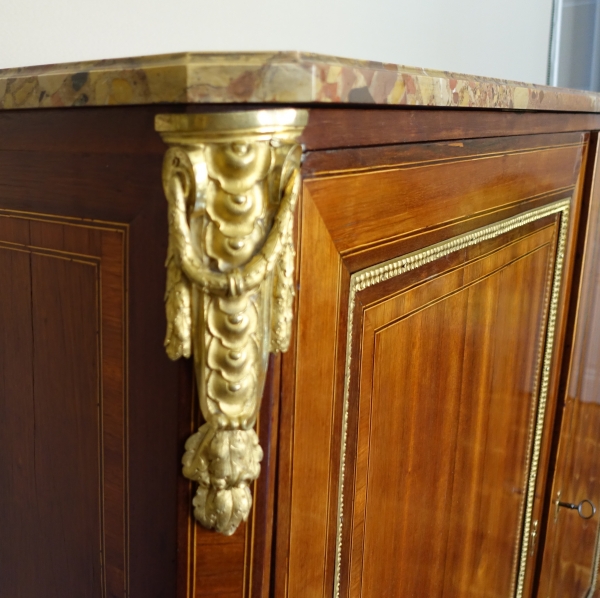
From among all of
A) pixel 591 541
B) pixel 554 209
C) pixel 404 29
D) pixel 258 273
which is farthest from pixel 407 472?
pixel 404 29

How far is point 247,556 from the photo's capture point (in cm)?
36

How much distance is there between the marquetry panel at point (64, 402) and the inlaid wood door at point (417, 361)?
0.10 m

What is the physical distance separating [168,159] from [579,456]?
2.88 ft

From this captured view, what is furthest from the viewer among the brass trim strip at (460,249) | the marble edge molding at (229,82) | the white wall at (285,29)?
the white wall at (285,29)

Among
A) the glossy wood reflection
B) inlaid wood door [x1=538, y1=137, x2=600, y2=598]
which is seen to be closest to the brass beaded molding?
the glossy wood reflection

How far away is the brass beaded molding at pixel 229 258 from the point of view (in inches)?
11.3

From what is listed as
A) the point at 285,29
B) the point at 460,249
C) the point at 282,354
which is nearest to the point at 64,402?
the point at 282,354

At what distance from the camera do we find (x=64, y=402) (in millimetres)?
416

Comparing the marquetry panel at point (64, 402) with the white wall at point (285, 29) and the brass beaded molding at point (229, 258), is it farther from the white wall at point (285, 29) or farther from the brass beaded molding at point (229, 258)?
the white wall at point (285, 29)

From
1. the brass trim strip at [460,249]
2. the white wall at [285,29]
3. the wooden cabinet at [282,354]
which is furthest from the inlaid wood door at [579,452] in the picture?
the white wall at [285,29]

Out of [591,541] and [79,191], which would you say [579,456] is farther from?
[79,191]

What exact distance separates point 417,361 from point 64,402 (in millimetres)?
237

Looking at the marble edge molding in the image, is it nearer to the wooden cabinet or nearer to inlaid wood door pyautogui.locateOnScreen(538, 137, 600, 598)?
the wooden cabinet

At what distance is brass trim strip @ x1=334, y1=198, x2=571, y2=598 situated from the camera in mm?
406
